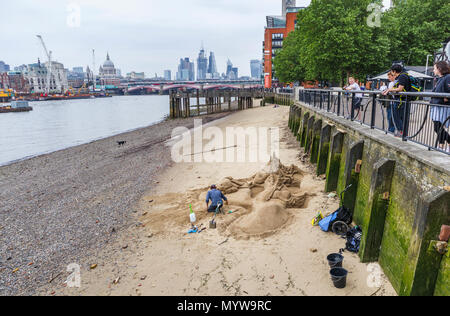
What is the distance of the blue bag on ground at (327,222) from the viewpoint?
25.2 ft

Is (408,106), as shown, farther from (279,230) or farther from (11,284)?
(11,284)

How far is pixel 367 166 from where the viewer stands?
7527 millimetres

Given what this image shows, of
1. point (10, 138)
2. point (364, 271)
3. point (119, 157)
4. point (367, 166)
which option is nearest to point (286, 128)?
point (119, 157)

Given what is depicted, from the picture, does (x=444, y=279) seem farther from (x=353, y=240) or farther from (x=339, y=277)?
(x=353, y=240)

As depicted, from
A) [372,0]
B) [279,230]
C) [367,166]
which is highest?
[372,0]

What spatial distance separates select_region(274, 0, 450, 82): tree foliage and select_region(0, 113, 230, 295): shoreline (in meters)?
16.4

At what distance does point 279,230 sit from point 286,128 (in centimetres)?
1801

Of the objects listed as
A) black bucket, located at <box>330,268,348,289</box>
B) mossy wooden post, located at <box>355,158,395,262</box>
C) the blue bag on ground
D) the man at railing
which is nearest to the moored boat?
the blue bag on ground

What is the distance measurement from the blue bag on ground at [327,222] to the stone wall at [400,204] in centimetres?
64

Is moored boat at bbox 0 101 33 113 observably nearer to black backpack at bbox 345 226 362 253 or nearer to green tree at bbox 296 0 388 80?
green tree at bbox 296 0 388 80

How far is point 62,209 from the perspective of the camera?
480 inches

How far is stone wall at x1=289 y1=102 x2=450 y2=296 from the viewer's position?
14.3 ft

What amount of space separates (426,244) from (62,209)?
12552 millimetres

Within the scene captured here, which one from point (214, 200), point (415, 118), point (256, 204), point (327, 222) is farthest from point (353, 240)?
point (214, 200)
